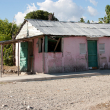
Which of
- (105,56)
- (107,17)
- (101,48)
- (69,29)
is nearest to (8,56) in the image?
(69,29)

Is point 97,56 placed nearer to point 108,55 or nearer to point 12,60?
point 108,55

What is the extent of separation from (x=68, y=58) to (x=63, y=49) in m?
0.72

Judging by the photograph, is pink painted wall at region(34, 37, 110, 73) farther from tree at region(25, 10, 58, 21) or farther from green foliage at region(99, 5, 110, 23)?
tree at region(25, 10, 58, 21)

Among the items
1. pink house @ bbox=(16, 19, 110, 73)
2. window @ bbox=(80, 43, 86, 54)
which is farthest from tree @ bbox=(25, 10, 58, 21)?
window @ bbox=(80, 43, 86, 54)

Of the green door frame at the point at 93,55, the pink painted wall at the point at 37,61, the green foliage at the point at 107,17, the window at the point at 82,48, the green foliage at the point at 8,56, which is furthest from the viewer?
the green foliage at the point at 107,17

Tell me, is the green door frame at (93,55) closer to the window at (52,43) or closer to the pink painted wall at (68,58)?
the pink painted wall at (68,58)

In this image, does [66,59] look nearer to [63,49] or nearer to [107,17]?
[63,49]

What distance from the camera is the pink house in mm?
11781

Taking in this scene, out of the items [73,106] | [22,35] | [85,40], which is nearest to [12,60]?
[22,35]

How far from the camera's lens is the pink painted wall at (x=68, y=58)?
1173 centimetres

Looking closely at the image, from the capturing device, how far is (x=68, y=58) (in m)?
12.5

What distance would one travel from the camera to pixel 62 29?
527 inches

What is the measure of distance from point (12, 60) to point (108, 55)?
32.3 feet

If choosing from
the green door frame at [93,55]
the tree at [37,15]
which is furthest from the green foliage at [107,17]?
the green door frame at [93,55]
